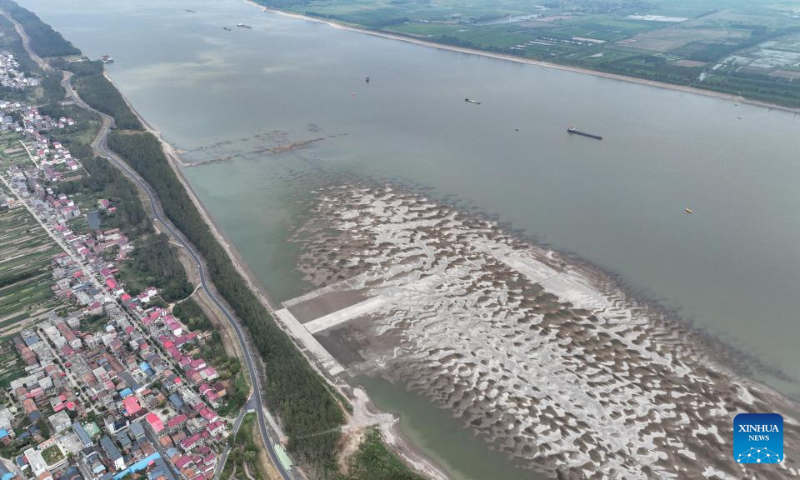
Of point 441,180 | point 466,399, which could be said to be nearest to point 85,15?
point 441,180

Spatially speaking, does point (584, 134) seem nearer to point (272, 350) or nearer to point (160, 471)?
point (272, 350)

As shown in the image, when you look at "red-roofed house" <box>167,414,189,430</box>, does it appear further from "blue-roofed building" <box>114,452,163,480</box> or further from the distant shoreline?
the distant shoreline

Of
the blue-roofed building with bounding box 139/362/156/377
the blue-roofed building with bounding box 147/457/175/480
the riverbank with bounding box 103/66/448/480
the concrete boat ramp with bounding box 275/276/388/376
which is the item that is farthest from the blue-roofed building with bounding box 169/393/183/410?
the concrete boat ramp with bounding box 275/276/388/376

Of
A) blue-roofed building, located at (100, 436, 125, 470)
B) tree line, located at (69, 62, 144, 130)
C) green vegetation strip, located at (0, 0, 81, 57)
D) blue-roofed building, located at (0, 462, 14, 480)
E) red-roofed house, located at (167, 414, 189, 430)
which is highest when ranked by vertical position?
green vegetation strip, located at (0, 0, 81, 57)

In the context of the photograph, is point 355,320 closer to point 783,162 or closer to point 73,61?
point 783,162

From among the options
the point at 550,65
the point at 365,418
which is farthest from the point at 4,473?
the point at 550,65

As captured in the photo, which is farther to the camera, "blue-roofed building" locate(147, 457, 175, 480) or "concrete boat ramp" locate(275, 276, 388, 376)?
"concrete boat ramp" locate(275, 276, 388, 376)
